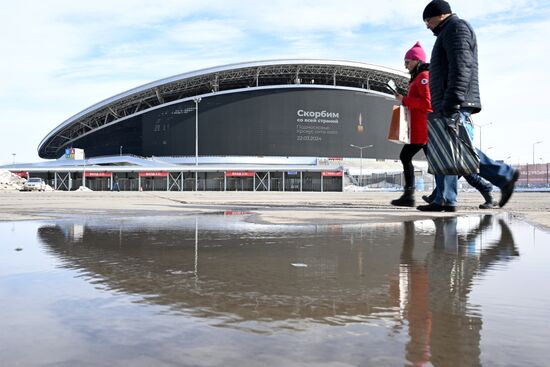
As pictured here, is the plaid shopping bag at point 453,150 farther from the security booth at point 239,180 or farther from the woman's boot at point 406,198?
the security booth at point 239,180

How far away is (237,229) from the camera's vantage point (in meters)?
4.95

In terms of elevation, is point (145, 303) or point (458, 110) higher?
point (458, 110)

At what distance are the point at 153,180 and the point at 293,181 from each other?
17459mm

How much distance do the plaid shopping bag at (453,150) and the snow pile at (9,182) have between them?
47415 millimetres

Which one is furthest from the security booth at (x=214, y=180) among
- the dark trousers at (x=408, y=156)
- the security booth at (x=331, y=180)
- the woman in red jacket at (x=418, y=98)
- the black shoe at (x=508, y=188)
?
the black shoe at (x=508, y=188)

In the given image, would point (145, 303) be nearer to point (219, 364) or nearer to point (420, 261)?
point (219, 364)

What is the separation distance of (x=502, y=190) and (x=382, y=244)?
4234mm

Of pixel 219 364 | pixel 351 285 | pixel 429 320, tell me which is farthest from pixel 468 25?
pixel 219 364

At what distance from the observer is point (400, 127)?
745 cm

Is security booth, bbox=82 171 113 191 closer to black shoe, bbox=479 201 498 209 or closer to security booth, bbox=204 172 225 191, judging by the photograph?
security booth, bbox=204 172 225 191

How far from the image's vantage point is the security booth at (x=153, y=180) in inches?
2502

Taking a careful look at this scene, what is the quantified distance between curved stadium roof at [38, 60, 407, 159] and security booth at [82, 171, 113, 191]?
19.9 meters

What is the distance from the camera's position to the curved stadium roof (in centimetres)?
7619

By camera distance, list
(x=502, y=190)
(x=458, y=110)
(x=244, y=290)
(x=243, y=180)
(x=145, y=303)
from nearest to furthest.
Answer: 1. (x=145, y=303)
2. (x=244, y=290)
3. (x=458, y=110)
4. (x=502, y=190)
5. (x=243, y=180)
